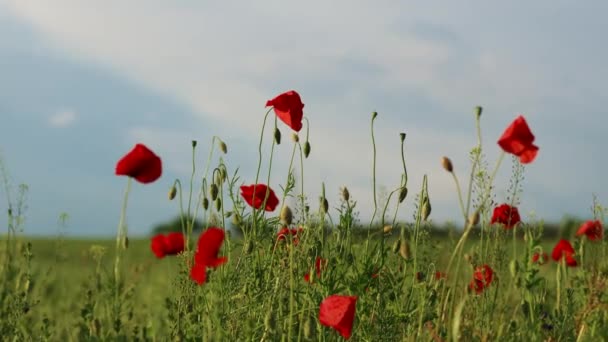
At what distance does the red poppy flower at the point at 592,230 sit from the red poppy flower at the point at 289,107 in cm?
201

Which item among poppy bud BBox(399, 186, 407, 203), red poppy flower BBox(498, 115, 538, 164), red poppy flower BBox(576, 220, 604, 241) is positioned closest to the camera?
red poppy flower BBox(498, 115, 538, 164)

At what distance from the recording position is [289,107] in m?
3.73

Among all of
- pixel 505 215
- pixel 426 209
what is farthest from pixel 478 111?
pixel 505 215

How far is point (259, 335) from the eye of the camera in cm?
359

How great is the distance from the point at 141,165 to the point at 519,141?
1551 millimetres

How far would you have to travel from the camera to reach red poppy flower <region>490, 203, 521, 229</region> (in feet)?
13.8

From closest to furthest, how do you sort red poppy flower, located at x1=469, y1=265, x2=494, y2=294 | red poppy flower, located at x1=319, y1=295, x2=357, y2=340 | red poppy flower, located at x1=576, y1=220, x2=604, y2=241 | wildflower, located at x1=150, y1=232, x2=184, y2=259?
red poppy flower, located at x1=319, y1=295, x2=357, y2=340, red poppy flower, located at x1=469, y1=265, x2=494, y2=294, wildflower, located at x1=150, y1=232, x2=184, y2=259, red poppy flower, located at x1=576, y1=220, x2=604, y2=241

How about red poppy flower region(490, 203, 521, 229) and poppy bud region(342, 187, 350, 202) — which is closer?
poppy bud region(342, 187, 350, 202)

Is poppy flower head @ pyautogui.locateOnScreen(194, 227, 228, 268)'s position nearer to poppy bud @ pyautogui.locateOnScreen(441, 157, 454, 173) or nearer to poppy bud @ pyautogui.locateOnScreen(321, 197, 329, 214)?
poppy bud @ pyautogui.locateOnScreen(321, 197, 329, 214)

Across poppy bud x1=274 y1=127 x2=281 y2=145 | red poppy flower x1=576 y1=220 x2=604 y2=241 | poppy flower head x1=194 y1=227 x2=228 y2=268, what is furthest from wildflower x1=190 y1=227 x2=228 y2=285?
red poppy flower x1=576 y1=220 x2=604 y2=241

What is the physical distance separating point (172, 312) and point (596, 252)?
2.53m

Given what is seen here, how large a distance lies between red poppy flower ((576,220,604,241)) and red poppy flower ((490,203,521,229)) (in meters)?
0.71

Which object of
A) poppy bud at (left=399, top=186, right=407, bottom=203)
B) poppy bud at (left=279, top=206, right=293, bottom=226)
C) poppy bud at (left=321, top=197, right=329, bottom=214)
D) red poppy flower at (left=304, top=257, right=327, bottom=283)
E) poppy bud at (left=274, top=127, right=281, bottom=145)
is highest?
poppy bud at (left=274, top=127, right=281, bottom=145)

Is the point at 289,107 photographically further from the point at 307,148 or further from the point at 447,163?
the point at 447,163
